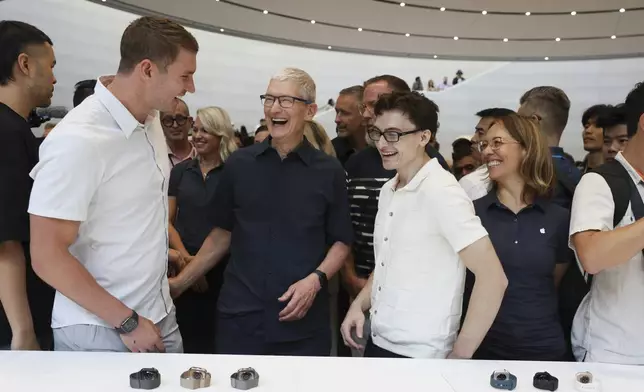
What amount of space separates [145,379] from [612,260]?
4.44ft

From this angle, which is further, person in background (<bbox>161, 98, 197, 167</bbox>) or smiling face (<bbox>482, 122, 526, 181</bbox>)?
person in background (<bbox>161, 98, 197, 167</bbox>)

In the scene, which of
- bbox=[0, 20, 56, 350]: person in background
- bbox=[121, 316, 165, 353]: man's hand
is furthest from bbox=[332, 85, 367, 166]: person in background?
bbox=[121, 316, 165, 353]: man's hand

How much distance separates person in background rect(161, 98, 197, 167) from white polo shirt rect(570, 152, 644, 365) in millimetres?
2402

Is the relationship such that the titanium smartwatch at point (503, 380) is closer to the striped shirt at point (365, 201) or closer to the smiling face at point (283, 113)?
the smiling face at point (283, 113)

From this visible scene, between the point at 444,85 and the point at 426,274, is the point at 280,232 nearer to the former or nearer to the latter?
the point at 426,274

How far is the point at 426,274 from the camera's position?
5.58 ft

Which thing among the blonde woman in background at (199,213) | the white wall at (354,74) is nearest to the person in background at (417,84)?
the white wall at (354,74)

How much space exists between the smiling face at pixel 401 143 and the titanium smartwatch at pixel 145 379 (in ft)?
3.39

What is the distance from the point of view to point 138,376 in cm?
125

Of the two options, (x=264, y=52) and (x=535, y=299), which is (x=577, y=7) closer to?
(x=264, y=52)

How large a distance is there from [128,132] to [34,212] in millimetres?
358

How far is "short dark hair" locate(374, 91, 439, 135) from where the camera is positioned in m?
1.85

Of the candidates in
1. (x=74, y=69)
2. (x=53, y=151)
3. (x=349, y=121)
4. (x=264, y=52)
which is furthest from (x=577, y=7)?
(x=53, y=151)

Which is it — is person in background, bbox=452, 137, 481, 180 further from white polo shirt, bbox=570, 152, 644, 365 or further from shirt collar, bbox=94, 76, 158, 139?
shirt collar, bbox=94, 76, 158, 139
